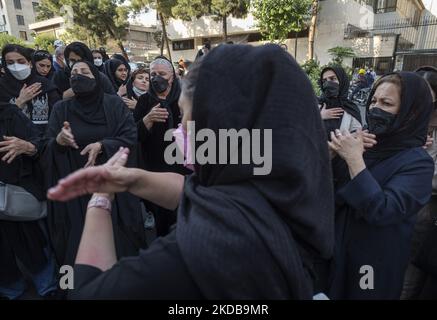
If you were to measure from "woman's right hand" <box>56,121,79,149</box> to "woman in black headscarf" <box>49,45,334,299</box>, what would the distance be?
1.35m

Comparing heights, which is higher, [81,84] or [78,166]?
[81,84]

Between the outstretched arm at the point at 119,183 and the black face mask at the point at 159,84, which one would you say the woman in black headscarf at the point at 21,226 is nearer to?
the black face mask at the point at 159,84

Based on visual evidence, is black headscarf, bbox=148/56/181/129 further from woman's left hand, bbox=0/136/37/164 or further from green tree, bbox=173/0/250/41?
green tree, bbox=173/0/250/41

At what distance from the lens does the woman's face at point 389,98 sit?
5.44 feet

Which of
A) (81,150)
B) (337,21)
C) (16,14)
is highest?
(16,14)

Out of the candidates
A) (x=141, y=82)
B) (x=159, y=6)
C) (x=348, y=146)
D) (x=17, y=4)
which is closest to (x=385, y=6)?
(x=159, y=6)

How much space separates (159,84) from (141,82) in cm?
124

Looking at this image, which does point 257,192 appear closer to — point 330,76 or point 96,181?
point 96,181

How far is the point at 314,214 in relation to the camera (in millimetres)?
934

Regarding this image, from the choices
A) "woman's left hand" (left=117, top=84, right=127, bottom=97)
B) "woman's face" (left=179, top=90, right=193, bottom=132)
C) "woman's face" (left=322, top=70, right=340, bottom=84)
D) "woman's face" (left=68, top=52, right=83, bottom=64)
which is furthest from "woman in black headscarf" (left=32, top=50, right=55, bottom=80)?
"woman's face" (left=179, top=90, right=193, bottom=132)

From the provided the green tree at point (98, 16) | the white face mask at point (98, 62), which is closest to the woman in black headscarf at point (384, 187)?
the white face mask at point (98, 62)

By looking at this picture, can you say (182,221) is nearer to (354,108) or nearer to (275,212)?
(275,212)

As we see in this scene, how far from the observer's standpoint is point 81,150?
2463 millimetres

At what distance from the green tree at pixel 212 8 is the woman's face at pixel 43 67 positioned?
55.9 feet
